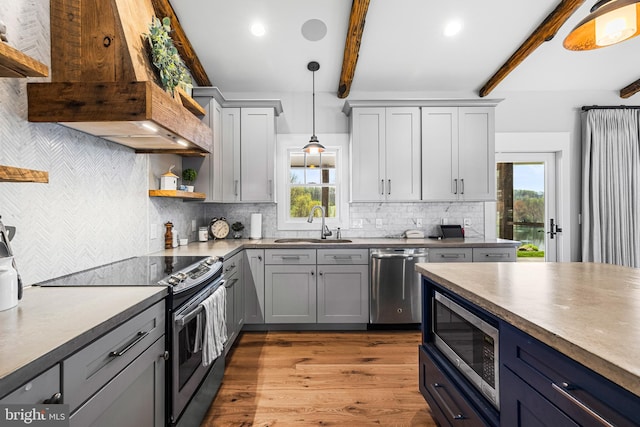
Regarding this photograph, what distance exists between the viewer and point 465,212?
416 centimetres

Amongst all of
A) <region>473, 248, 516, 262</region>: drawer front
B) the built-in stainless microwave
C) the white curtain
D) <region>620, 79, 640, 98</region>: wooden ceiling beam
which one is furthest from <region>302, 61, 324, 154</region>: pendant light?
<region>620, 79, 640, 98</region>: wooden ceiling beam

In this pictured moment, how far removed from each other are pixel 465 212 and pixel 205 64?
3.62 metres

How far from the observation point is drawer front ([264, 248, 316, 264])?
135 inches

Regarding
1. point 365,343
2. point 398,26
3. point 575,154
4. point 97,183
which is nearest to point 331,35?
point 398,26

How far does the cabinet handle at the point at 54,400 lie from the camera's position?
85 cm

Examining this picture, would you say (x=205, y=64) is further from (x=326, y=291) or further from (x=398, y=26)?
(x=326, y=291)

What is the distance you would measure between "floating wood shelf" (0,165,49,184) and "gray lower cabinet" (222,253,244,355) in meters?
1.52

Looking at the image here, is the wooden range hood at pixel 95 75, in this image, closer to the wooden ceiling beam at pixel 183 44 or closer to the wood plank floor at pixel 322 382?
the wooden ceiling beam at pixel 183 44

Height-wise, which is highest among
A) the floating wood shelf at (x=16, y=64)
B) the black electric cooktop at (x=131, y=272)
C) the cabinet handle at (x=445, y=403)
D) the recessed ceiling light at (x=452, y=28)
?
the recessed ceiling light at (x=452, y=28)

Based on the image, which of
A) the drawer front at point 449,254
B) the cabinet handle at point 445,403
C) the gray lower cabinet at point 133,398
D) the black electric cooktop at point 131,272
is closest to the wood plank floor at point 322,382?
the cabinet handle at point 445,403

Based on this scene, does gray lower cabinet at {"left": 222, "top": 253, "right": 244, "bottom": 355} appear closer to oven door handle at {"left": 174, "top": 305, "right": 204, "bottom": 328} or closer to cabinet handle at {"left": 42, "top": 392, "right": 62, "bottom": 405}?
oven door handle at {"left": 174, "top": 305, "right": 204, "bottom": 328}

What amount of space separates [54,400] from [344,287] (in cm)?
277

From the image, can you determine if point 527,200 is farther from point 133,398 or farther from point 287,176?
point 133,398

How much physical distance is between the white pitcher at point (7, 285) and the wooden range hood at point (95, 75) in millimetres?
809
